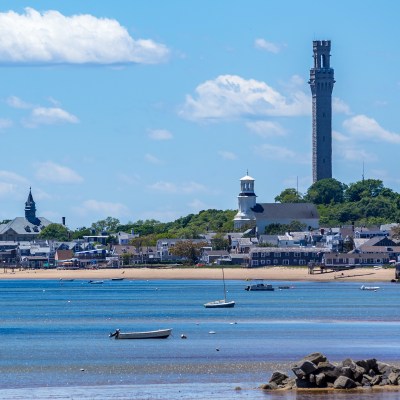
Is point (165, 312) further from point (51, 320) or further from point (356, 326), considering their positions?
point (356, 326)

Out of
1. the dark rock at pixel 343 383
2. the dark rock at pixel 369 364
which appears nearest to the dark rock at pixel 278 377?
the dark rock at pixel 343 383

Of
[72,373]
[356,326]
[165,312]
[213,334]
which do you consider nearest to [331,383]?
[72,373]

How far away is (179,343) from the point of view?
230 ft

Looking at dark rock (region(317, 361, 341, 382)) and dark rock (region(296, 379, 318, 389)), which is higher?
dark rock (region(317, 361, 341, 382))

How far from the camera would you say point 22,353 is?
216ft

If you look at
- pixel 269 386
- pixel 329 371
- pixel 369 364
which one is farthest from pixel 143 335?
pixel 329 371

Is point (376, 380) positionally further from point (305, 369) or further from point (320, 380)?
point (305, 369)

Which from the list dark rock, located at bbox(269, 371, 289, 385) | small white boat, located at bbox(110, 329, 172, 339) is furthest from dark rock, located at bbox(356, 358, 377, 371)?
small white boat, located at bbox(110, 329, 172, 339)

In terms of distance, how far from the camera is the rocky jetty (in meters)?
49.7

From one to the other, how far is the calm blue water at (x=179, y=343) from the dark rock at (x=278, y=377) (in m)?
0.94

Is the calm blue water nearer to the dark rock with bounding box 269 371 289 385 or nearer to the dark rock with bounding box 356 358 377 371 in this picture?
the dark rock with bounding box 269 371 289 385

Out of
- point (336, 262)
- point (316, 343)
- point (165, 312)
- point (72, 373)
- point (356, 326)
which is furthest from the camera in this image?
point (336, 262)

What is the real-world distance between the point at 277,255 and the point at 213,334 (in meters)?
124

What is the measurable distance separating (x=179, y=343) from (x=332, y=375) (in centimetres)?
2096
